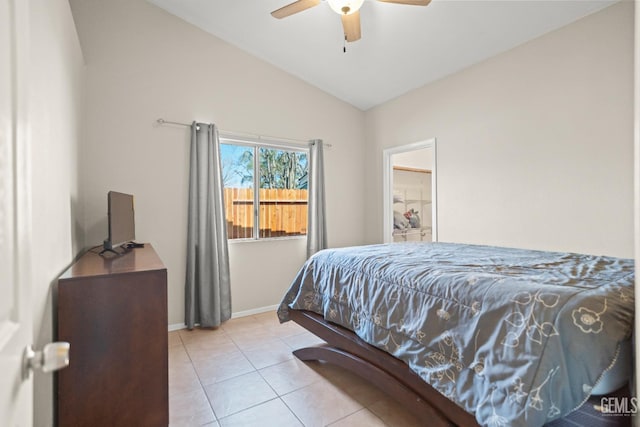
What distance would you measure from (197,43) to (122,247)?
2.20 m

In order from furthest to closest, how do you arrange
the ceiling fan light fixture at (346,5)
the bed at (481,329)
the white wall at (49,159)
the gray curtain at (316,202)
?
the gray curtain at (316,202)
the ceiling fan light fixture at (346,5)
the white wall at (49,159)
the bed at (481,329)

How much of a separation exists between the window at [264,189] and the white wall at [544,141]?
66.2 inches

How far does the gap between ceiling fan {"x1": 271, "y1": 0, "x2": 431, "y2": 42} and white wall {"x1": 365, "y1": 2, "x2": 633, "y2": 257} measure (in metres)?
1.39

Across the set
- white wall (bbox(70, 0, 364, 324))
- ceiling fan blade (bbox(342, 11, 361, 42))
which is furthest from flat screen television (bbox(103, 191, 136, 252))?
ceiling fan blade (bbox(342, 11, 361, 42))

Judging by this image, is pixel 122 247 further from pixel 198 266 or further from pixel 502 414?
pixel 502 414

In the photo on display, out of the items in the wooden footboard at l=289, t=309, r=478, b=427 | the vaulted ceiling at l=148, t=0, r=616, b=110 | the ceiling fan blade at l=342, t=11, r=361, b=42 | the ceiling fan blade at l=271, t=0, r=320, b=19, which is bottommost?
the wooden footboard at l=289, t=309, r=478, b=427

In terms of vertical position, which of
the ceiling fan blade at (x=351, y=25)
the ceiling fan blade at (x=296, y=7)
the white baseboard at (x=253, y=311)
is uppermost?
the ceiling fan blade at (x=296, y=7)

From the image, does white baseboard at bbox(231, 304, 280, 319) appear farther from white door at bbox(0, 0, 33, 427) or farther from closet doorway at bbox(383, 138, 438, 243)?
white door at bbox(0, 0, 33, 427)

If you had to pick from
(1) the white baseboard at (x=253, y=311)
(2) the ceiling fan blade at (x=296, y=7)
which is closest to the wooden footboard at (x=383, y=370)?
(1) the white baseboard at (x=253, y=311)

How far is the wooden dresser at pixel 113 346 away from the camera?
4.59 ft

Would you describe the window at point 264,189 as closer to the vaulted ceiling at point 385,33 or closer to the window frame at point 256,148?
the window frame at point 256,148

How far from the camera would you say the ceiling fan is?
191 centimetres

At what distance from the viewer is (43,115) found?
1385 mm

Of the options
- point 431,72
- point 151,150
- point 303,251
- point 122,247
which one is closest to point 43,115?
point 122,247
